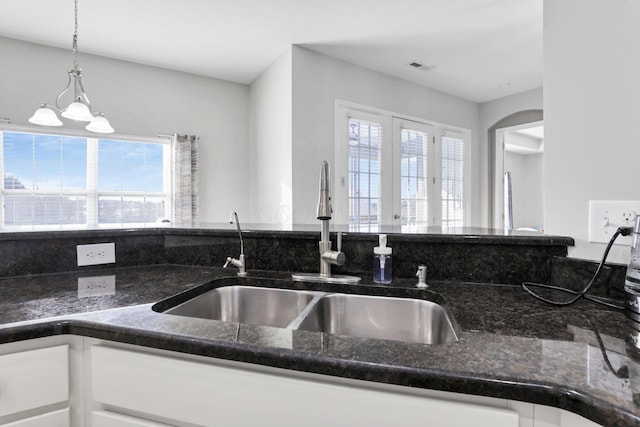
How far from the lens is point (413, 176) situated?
14.3ft

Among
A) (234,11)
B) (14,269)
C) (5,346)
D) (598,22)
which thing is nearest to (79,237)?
(14,269)

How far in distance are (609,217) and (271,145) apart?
325cm

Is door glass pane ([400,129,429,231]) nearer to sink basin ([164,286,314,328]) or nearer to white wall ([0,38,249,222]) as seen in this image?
white wall ([0,38,249,222])

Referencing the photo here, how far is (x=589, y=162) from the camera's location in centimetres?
95

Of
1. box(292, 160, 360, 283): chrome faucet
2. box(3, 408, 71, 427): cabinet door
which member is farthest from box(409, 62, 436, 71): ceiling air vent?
box(3, 408, 71, 427): cabinet door

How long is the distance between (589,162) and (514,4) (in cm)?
245

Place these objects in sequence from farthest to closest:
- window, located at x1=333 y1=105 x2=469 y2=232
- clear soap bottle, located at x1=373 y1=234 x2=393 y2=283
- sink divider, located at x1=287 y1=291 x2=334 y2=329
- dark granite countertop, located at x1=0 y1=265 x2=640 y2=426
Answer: window, located at x1=333 y1=105 x2=469 y2=232 < clear soap bottle, located at x1=373 y1=234 x2=393 y2=283 < sink divider, located at x1=287 y1=291 x2=334 y2=329 < dark granite countertop, located at x1=0 y1=265 x2=640 y2=426

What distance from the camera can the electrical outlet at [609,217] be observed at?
85 cm

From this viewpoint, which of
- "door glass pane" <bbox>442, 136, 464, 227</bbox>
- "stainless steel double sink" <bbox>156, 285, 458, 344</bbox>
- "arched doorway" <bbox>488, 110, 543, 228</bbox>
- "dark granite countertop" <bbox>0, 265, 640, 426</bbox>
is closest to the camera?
"dark granite countertop" <bbox>0, 265, 640, 426</bbox>

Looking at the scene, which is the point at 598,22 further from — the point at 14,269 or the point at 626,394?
the point at 14,269

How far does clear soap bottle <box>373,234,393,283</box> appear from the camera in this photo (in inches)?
43.4

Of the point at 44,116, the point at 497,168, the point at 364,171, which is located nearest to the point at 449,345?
the point at 44,116

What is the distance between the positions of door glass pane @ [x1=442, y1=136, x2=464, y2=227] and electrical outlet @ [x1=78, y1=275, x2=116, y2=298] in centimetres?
428

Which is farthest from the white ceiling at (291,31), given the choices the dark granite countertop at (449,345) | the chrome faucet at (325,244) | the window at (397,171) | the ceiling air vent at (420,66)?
the dark granite countertop at (449,345)
